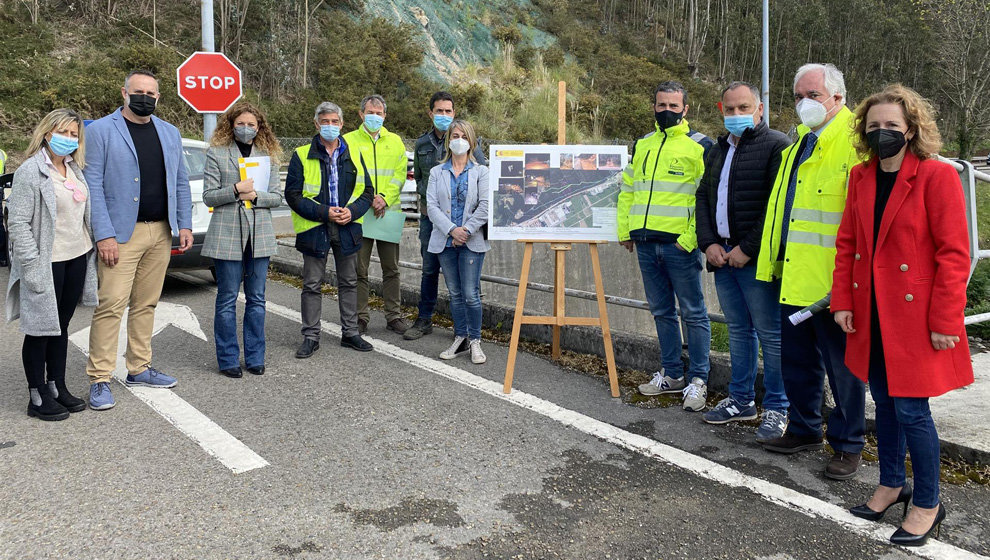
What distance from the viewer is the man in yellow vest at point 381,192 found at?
6.94 meters

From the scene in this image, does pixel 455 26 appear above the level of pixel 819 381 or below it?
above

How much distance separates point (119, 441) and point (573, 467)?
8.52 ft

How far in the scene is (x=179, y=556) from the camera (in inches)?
120

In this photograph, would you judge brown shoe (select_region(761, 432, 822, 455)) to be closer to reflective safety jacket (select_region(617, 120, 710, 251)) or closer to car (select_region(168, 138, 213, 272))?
reflective safety jacket (select_region(617, 120, 710, 251))

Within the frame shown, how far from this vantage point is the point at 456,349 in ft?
21.0

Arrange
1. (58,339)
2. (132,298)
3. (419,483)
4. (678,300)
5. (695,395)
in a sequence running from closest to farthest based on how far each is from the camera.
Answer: (419,483), (58,339), (695,395), (678,300), (132,298)

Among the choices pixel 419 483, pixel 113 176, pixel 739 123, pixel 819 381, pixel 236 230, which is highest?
pixel 739 123

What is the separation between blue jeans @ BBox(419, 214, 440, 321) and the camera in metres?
7.09

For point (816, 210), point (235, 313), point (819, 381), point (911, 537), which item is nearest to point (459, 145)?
point (235, 313)

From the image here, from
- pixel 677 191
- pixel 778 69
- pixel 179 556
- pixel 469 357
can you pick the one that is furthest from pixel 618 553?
pixel 778 69

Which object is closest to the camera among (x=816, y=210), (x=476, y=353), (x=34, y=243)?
(x=816, y=210)

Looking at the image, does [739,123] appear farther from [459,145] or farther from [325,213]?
[325,213]

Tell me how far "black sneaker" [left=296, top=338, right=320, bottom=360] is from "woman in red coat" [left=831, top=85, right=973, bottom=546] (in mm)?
4339

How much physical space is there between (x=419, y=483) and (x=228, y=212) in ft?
10.1
